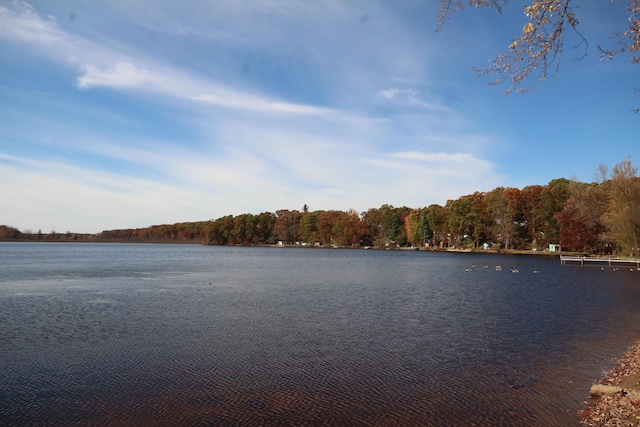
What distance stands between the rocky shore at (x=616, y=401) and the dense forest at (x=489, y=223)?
53.1 m

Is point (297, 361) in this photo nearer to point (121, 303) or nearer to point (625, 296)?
point (121, 303)

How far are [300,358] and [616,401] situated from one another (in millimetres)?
7784

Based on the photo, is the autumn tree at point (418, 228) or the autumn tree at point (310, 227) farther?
the autumn tree at point (310, 227)

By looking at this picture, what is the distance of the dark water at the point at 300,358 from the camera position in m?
9.05

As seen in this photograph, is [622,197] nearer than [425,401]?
No

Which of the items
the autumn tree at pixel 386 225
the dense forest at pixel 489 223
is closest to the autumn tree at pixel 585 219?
the dense forest at pixel 489 223

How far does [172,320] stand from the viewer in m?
18.2

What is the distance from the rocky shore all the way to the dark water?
406 mm

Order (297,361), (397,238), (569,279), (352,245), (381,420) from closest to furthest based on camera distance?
(381,420) → (297,361) → (569,279) → (397,238) → (352,245)

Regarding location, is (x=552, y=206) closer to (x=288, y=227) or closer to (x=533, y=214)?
(x=533, y=214)

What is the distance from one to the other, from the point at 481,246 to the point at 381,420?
112 metres

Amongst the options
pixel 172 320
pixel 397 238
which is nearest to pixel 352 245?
pixel 397 238

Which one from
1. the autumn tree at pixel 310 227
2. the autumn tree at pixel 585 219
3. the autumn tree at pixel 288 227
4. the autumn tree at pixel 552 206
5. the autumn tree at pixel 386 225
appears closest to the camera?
the autumn tree at pixel 585 219

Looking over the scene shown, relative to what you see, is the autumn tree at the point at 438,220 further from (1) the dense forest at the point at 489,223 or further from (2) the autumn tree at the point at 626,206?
(2) the autumn tree at the point at 626,206
